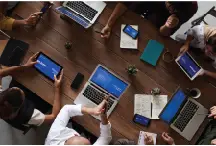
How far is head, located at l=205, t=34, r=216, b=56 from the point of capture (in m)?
2.44

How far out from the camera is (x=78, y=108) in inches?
96.0

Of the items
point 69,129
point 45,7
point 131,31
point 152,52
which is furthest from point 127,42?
point 69,129

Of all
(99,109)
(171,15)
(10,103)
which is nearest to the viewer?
(10,103)

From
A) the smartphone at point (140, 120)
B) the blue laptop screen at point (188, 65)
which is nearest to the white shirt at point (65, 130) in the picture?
the smartphone at point (140, 120)

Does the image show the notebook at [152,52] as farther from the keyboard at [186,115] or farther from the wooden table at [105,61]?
the keyboard at [186,115]

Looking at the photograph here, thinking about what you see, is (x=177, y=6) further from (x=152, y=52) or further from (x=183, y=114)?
(x=183, y=114)

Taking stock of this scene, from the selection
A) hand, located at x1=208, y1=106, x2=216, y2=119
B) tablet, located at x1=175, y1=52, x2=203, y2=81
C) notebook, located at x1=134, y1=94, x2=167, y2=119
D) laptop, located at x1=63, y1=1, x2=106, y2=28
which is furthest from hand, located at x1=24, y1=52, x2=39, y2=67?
hand, located at x1=208, y1=106, x2=216, y2=119

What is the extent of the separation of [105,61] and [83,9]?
0.47 metres

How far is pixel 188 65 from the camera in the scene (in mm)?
2582

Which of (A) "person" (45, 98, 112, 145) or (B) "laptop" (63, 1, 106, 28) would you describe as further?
(B) "laptop" (63, 1, 106, 28)

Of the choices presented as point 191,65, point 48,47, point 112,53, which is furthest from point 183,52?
point 48,47

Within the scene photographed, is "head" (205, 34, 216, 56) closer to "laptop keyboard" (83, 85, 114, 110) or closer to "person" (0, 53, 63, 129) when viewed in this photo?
"laptop keyboard" (83, 85, 114, 110)

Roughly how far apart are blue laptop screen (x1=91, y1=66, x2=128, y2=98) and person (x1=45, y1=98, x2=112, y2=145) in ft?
0.38

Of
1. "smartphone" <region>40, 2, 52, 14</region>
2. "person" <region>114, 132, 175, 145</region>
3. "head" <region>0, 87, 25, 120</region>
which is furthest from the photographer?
"smartphone" <region>40, 2, 52, 14</region>
